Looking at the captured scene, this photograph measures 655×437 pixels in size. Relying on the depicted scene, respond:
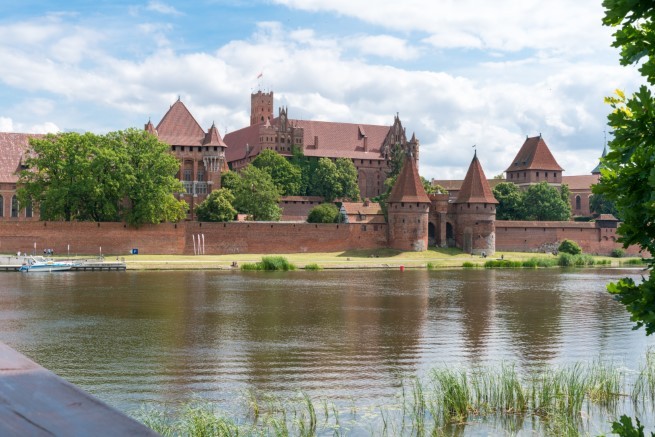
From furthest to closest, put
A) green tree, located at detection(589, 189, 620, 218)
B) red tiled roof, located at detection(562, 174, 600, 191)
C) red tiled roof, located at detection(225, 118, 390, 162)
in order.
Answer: red tiled roof, located at detection(562, 174, 600, 191) → red tiled roof, located at detection(225, 118, 390, 162) → green tree, located at detection(589, 189, 620, 218)

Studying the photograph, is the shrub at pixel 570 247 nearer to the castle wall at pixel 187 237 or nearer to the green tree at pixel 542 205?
the green tree at pixel 542 205

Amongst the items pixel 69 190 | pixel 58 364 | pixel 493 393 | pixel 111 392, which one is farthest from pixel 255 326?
pixel 69 190

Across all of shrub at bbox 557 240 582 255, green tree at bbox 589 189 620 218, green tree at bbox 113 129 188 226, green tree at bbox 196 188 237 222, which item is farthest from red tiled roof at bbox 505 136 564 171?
green tree at bbox 113 129 188 226

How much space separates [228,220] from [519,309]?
32.0m

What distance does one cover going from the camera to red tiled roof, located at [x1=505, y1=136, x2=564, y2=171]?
78000 mm

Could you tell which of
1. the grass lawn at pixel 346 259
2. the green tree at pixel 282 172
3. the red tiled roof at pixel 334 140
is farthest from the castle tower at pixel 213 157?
the grass lawn at pixel 346 259

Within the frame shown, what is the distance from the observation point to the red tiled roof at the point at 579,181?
89406 millimetres

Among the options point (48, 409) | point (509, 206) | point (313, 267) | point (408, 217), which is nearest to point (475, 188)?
point (408, 217)

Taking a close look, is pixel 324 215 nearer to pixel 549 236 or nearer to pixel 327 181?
pixel 327 181

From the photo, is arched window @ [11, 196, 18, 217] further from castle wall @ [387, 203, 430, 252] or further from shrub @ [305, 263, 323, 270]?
castle wall @ [387, 203, 430, 252]

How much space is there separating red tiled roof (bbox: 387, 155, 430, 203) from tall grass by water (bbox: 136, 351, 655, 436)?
Answer: 4120 centimetres

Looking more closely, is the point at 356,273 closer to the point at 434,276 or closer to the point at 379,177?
the point at 434,276

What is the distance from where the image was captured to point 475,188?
56.1 m

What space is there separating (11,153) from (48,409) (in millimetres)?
62323
